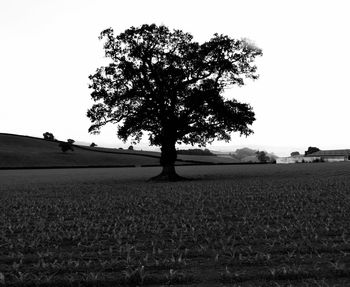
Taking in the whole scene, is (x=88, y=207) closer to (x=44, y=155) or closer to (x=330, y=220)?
(x=330, y=220)

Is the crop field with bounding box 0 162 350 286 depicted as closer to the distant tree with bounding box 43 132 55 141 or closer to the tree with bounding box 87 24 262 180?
the tree with bounding box 87 24 262 180

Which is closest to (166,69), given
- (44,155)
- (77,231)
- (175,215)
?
(175,215)

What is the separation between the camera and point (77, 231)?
13172mm

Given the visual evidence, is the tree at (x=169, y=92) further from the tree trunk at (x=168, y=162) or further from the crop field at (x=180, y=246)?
the crop field at (x=180, y=246)

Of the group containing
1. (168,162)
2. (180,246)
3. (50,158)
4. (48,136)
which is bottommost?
(180,246)

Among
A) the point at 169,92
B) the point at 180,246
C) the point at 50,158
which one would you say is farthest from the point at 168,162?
the point at 50,158

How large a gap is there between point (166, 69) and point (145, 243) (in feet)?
112

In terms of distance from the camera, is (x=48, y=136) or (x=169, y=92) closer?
(x=169, y=92)

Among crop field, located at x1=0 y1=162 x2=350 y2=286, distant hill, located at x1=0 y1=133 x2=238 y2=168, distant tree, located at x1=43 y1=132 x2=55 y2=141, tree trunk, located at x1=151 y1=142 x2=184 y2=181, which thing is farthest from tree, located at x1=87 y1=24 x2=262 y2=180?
distant tree, located at x1=43 y1=132 x2=55 y2=141

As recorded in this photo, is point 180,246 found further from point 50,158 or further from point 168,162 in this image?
point 50,158

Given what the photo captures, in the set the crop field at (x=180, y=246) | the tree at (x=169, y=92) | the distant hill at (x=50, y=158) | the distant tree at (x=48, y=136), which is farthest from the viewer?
the distant tree at (x=48, y=136)

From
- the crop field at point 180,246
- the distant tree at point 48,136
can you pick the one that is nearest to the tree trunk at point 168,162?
the crop field at point 180,246

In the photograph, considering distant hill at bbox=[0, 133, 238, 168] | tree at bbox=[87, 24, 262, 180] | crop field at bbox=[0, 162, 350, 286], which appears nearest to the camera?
crop field at bbox=[0, 162, 350, 286]

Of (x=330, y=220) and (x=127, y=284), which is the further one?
(x=330, y=220)
